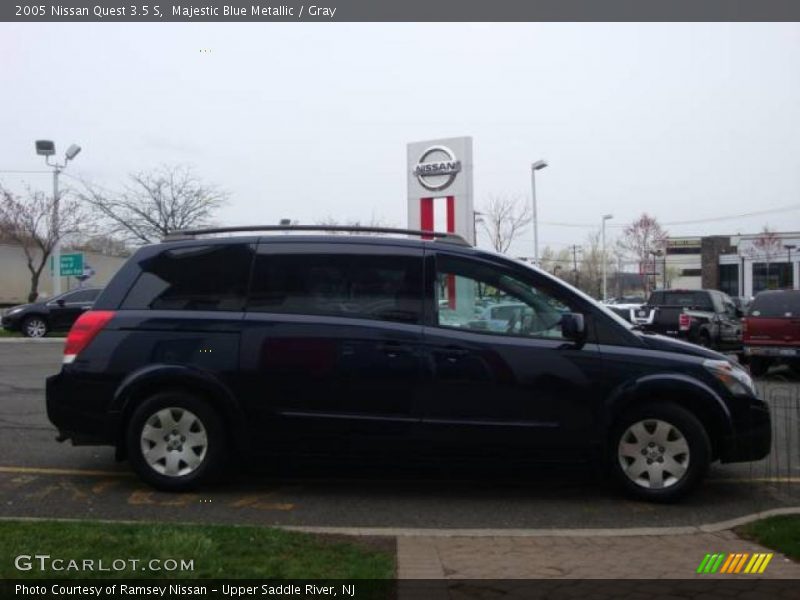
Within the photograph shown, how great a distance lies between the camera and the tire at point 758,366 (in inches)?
558

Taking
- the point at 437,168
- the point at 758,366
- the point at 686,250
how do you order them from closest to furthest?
1. the point at 758,366
2. the point at 437,168
3. the point at 686,250

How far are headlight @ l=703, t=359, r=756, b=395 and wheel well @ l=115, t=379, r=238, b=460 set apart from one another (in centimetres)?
366

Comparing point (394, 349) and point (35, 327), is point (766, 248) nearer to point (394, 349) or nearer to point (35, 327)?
point (35, 327)

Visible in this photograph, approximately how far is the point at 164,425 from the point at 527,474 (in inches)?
112

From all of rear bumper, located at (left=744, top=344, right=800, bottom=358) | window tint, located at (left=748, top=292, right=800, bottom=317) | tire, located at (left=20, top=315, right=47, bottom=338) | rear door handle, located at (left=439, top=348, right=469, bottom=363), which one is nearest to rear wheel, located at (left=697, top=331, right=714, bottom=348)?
window tint, located at (left=748, top=292, right=800, bottom=317)

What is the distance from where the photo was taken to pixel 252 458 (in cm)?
579

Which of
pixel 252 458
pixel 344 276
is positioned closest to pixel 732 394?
pixel 344 276

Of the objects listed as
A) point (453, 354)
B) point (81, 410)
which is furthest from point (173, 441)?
point (453, 354)

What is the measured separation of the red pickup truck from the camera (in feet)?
44.5

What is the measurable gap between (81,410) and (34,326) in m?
18.7

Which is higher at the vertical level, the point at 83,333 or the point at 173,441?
the point at 83,333

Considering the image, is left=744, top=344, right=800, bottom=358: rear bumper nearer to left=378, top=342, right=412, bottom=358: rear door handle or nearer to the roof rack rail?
the roof rack rail

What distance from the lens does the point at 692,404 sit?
5.73 m

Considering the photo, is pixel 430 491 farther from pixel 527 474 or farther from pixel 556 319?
pixel 556 319
